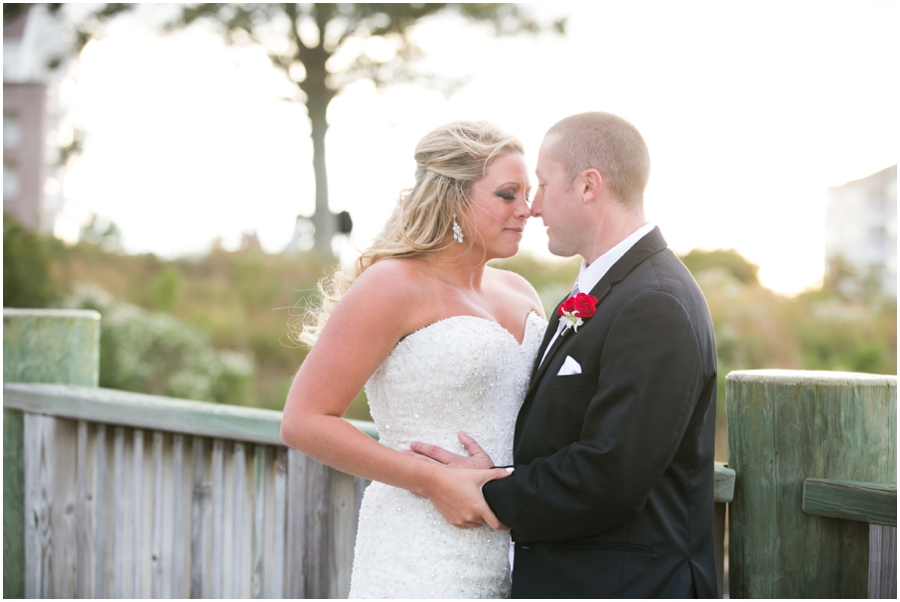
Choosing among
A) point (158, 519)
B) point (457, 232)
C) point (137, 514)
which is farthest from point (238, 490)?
point (457, 232)

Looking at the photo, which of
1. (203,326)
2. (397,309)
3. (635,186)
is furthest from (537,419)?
(203,326)

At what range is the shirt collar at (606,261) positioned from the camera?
7.30ft

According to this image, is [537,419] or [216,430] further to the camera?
[216,430]

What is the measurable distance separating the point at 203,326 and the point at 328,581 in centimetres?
785

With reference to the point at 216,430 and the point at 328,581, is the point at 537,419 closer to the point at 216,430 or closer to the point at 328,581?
the point at 328,581

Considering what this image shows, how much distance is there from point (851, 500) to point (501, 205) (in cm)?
138

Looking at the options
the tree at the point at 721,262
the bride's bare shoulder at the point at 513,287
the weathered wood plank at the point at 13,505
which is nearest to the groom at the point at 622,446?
the bride's bare shoulder at the point at 513,287

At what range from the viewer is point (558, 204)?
237cm

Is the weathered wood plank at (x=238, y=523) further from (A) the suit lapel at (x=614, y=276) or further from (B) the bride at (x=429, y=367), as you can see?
(A) the suit lapel at (x=614, y=276)

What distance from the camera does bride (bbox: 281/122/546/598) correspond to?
228cm

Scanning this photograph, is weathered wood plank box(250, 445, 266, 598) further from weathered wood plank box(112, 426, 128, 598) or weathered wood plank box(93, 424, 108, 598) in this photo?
weathered wood plank box(93, 424, 108, 598)

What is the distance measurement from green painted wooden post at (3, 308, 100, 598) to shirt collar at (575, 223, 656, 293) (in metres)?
2.74

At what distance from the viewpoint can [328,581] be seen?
288 cm

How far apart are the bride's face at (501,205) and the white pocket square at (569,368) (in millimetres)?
664
